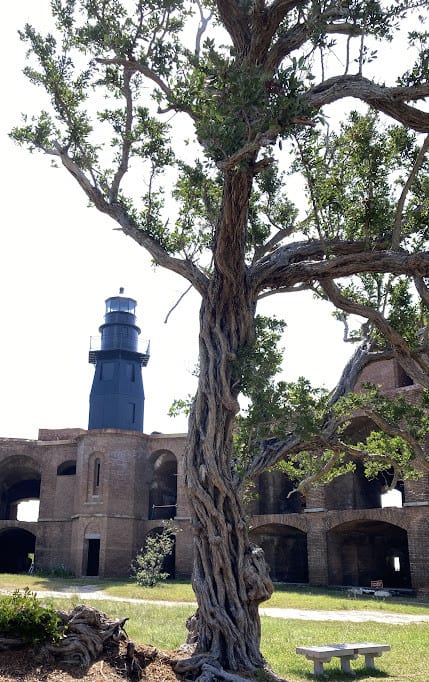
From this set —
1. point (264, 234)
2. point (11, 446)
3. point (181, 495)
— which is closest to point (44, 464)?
point (11, 446)

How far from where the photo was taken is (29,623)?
6.30m

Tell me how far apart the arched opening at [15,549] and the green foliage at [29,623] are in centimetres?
3055

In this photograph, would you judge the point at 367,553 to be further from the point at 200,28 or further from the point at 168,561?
the point at 200,28

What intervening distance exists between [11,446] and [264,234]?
26.5m

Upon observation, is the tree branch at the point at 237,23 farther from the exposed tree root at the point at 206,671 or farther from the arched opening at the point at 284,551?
the arched opening at the point at 284,551

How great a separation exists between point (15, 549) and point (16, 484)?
3.68 meters

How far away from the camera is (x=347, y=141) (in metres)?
9.20

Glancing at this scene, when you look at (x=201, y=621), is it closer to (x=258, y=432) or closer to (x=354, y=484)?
(x=258, y=432)

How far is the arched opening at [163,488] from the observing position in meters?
32.8

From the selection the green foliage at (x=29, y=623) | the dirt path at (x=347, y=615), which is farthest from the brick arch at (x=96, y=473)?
the green foliage at (x=29, y=623)

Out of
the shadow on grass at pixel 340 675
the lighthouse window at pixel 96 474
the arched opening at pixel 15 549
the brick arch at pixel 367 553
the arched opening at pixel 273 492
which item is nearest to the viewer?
the shadow on grass at pixel 340 675

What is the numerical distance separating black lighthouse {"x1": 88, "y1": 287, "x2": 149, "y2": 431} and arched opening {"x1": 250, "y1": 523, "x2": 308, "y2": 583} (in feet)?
42.6

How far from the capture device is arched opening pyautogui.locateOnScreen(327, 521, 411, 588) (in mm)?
26156

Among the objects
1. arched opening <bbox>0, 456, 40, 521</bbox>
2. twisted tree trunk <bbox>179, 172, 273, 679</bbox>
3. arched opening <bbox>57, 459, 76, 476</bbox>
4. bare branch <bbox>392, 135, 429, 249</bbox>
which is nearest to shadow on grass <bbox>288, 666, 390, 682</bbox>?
twisted tree trunk <bbox>179, 172, 273, 679</bbox>
